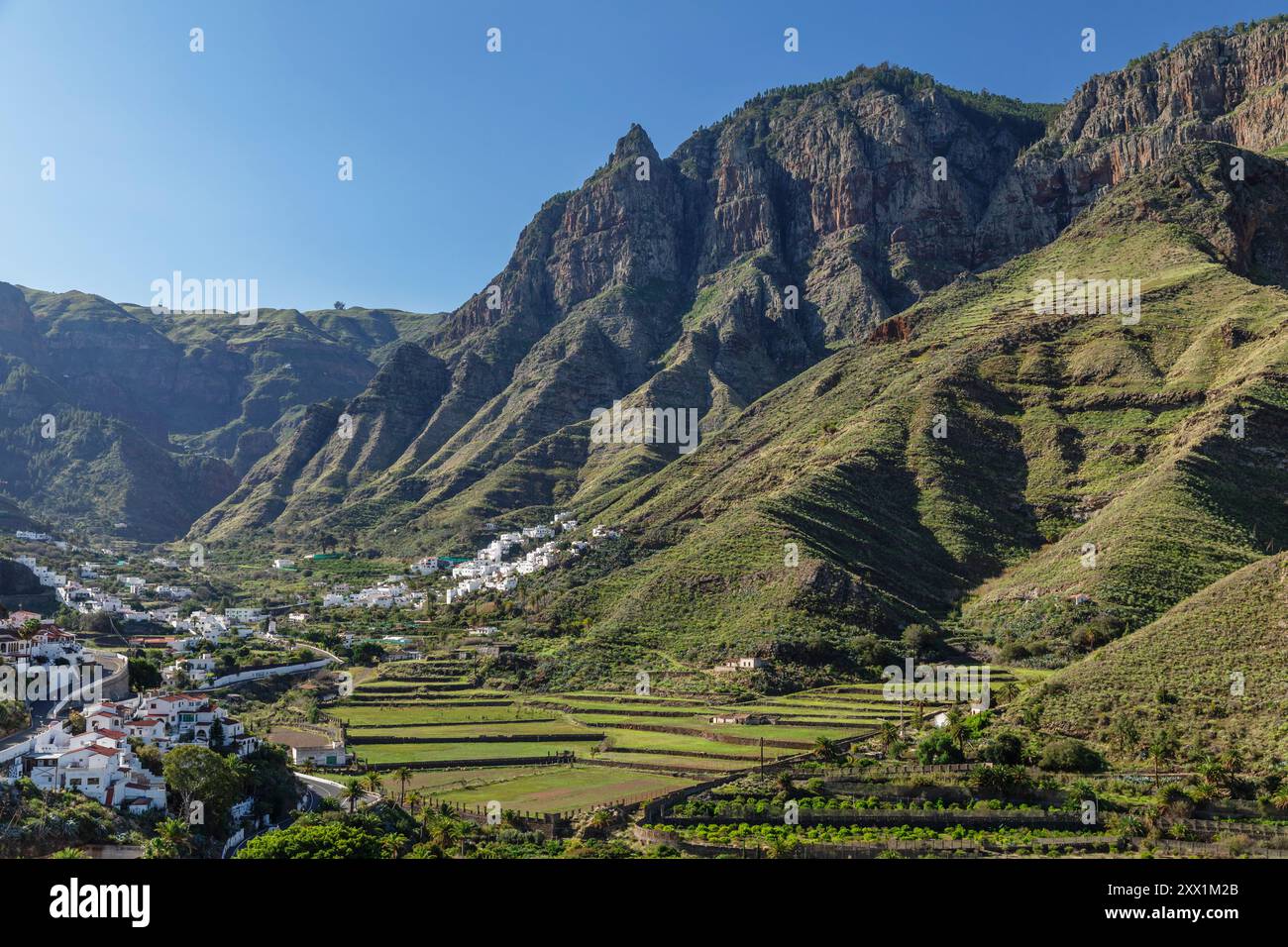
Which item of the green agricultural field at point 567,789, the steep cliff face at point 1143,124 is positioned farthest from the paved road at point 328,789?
the steep cliff face at point 1143,124

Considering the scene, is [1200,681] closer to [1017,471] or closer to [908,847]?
[908,847]

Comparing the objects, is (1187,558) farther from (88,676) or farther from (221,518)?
(221,518)

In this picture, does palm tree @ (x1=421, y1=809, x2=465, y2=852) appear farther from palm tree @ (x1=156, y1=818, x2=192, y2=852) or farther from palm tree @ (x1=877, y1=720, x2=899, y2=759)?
palm tree @ (x1=877, y1=720, x2=899, y2=759)

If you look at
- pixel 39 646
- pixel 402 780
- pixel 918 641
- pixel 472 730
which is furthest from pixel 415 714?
pixel 918 641

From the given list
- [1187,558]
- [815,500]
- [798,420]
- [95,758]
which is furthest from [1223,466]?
[95,758]

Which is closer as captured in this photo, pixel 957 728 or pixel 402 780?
pixel 402 780

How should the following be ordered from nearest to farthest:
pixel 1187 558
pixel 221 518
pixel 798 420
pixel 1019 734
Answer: pixel 1019 734 → pixel 1187 558 → pixel 798 420 → pixel 221 518
